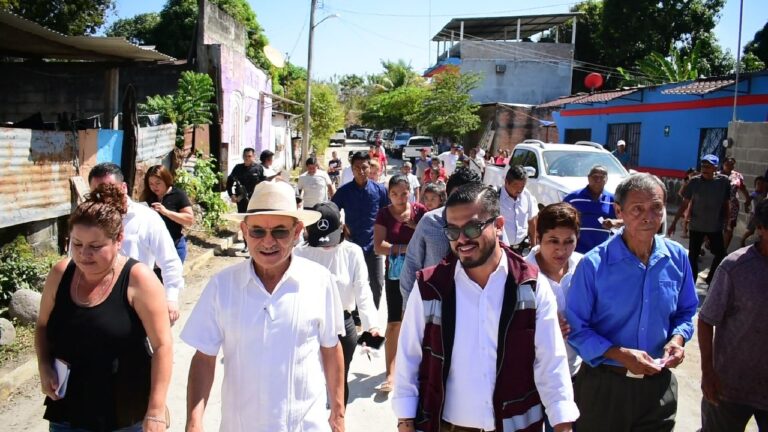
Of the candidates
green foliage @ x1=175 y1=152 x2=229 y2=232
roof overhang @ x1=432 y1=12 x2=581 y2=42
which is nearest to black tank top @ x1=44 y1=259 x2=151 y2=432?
green foliage @ x1=175 y1=152 x2=229 y2=232

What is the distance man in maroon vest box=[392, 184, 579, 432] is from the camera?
238 centimetres

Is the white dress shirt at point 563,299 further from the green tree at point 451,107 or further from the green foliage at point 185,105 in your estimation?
the green tree at point 451,107

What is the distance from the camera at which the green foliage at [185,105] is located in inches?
489

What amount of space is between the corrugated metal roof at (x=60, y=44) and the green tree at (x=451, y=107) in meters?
24.1

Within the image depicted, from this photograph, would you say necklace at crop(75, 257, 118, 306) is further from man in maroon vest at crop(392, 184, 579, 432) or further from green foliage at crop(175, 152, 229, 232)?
green foliage at crop(175, 152, 229, 232)

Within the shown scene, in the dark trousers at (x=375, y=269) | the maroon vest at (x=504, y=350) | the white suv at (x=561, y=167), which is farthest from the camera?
the white suv at (x=561, y=167)

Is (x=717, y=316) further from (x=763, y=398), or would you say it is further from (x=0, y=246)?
(x=0, y=246)

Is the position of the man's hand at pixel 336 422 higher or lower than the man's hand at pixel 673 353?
lower

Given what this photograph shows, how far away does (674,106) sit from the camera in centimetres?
1897

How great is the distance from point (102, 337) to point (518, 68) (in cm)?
3854

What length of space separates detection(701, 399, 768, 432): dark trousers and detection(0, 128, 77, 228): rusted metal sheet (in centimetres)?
747

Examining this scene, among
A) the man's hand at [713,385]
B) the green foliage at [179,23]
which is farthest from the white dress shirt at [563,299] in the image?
the green foliage at [179,23]

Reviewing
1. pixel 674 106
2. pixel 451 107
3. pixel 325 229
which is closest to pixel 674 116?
pixel 674 106

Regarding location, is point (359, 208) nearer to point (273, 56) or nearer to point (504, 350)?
point (504, 350)
